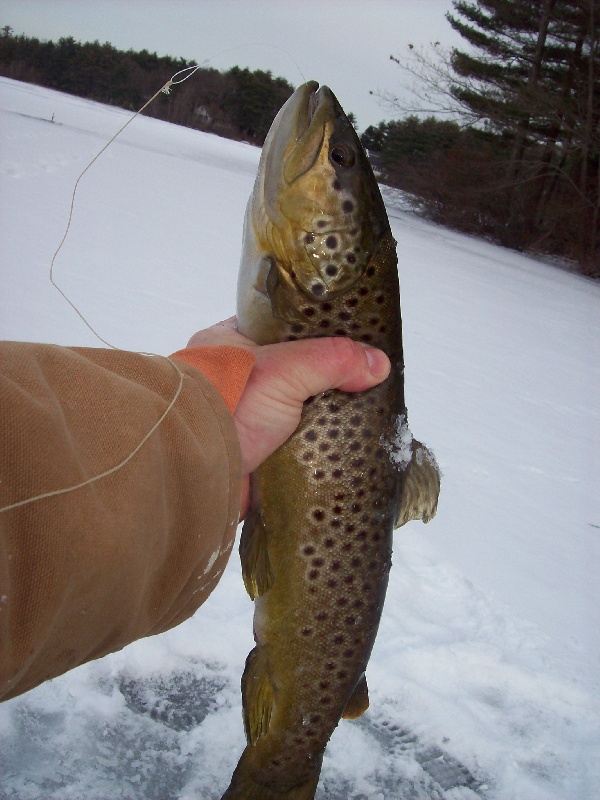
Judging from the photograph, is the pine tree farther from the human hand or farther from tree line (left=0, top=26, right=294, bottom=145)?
the human hand

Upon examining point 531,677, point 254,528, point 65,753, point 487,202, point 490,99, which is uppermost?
point 490,99

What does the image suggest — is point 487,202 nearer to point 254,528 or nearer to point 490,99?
point 490,99

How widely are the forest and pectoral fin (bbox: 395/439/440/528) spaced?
21.7 meters

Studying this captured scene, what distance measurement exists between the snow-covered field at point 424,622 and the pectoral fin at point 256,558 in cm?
77

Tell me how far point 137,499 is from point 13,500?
0.91ft

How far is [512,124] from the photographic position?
85.4 feet

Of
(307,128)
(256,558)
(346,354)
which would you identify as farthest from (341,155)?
(256,558)

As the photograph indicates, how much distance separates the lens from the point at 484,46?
27297mm

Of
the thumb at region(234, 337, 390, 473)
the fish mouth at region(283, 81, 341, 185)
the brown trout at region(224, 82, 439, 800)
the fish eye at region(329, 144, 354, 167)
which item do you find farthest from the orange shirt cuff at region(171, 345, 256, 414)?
the fish eye at region(329, 144, 354, 167)

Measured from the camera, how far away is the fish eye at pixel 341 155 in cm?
201

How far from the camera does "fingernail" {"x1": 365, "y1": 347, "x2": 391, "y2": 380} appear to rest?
1.91m

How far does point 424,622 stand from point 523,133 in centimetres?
2695

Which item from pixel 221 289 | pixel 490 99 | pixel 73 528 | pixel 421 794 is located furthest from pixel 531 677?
pixel 490 99

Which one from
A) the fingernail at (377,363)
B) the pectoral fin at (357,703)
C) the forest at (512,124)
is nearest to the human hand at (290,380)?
the fingernail at (377,363)
